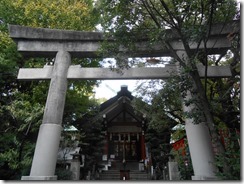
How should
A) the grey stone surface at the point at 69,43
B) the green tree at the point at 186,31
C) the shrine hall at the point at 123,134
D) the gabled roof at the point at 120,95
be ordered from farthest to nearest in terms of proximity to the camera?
the shrine hall at the point at 123,134 < the gabled roof at the point at 120,95 < the grey stone surface at the point at 69,43 < the green tree at the point at 186,31

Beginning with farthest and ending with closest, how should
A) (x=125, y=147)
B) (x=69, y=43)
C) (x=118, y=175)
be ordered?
(x=125, y=147), (x=118, y=175), (x=69, y=43)

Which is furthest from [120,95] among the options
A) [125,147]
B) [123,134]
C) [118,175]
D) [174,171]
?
[174,171]

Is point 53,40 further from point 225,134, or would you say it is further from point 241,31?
point 225,134

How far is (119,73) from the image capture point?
6.91m

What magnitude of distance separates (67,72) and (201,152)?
5012 mm

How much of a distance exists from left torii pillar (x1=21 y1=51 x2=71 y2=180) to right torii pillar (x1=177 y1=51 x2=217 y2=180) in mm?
4020

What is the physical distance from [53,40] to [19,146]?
4.26m

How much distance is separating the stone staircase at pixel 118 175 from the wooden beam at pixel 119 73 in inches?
311

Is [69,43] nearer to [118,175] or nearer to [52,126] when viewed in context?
[52,126]

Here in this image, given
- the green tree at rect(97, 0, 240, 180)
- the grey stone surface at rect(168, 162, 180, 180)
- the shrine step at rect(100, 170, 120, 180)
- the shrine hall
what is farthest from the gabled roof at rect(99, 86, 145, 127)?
the green tree at rect(97, 0, 240, 180)

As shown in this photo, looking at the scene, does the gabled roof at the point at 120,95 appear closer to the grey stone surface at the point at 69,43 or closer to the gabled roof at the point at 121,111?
the gabled roof at the point at 121,111

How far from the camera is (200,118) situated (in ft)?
17.8

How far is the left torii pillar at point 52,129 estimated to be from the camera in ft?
19.2

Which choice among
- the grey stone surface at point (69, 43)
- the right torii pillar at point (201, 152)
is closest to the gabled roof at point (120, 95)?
the grey stone surface at point (69, 43)
